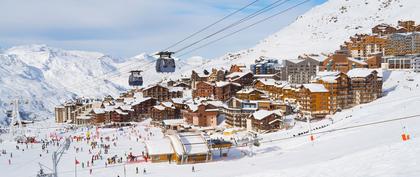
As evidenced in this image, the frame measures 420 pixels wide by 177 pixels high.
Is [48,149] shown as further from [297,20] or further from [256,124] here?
[297,20]

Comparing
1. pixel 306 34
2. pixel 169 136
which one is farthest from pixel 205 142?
pixel 306 34

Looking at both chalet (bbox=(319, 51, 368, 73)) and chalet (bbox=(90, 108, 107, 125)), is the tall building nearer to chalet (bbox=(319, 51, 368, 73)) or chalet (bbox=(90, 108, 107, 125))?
chalet (bbox=(319, 51, 368, 73))

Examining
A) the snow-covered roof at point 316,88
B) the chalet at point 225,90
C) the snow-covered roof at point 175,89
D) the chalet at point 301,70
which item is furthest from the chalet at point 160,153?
the snow-covered roof at point 175,89

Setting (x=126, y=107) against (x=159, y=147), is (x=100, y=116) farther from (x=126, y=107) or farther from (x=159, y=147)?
(x=159, y=147)

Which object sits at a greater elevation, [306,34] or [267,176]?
[306,34]

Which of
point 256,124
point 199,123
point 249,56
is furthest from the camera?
point 249,56

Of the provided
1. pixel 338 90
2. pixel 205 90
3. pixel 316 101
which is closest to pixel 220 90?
pixel 205 90
